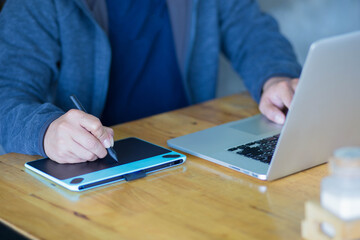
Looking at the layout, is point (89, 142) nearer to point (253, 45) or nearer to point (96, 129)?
point (96, 129)

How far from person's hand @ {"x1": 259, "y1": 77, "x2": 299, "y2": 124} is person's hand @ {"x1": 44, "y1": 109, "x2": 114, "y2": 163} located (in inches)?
16.0

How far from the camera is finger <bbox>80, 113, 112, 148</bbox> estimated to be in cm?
95

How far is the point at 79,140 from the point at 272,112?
18.2 inches

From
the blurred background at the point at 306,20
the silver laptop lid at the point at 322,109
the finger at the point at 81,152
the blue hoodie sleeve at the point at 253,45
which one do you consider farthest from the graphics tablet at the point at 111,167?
the blurred background at the point at 306,20

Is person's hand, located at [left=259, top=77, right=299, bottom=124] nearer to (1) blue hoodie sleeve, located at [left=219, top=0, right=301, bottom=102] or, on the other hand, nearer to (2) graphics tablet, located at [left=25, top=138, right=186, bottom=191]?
(1) blue hoodie sleeve, located at [left=219, top=0, right=301, bottom=102]

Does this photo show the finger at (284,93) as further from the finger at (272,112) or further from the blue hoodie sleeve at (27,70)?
the blue hoodie sleeve at (27,70)

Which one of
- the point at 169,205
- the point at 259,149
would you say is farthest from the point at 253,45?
the point at 169,205

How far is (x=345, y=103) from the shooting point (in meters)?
0.82

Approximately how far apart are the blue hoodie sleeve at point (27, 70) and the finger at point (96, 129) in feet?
0.37

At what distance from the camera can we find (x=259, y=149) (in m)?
0.99

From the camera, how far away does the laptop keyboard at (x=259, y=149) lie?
949 mm

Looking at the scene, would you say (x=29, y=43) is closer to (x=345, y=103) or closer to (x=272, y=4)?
(x=345, y=103)

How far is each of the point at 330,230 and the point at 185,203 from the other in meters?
0.24

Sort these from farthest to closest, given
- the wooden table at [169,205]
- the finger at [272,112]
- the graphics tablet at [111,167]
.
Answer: the finger at [272,112]
the graphics tablet at [111,167]
the wooden table at [169,205]
